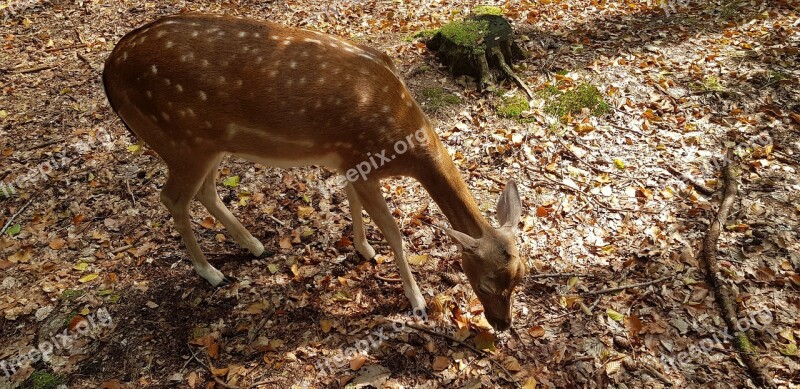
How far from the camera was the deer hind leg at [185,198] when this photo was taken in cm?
383

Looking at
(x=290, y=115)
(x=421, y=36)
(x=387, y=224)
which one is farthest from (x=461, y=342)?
(x=421, y=36)

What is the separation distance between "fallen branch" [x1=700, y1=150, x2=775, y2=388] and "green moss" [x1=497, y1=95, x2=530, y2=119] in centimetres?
224

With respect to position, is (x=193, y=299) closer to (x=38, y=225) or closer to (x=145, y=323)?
(x=145, y=323)

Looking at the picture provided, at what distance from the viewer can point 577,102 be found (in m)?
6.00

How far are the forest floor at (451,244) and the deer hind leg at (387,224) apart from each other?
174 millimetres

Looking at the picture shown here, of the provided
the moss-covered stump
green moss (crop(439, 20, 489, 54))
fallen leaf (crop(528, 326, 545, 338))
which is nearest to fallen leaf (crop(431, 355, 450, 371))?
fallen leaf (crop(528, 326, 545, 338))

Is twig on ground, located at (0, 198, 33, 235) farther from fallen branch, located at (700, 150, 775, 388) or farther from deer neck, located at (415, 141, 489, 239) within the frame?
fallen branch, located at (700, 150, 775, 388)

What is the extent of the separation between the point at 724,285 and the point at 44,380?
5352 mm

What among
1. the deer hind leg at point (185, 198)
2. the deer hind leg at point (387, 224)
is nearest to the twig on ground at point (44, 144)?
the deer hind leg at point (185, 198)

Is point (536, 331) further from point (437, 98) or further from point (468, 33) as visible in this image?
point (468, 33)

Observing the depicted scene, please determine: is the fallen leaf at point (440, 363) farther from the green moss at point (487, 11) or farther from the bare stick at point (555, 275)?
the green moss at point (487, 11)

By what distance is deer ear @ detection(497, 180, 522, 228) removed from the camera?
358cm

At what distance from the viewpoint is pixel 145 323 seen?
3967 mm

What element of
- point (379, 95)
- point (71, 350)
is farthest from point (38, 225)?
point (379, 95)
